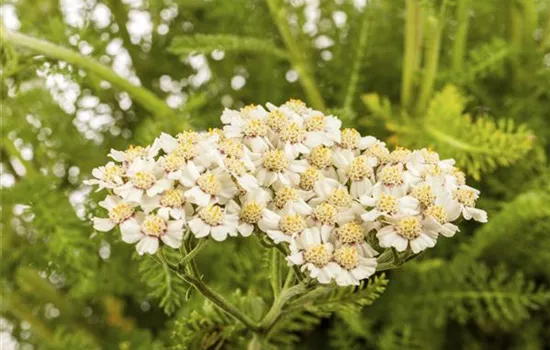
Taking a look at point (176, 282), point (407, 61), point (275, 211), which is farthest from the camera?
point (407, 61)

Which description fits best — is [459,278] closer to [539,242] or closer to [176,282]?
[539,242]

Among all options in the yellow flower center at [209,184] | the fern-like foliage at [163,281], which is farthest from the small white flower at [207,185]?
the fern-like foliage at [163,281]

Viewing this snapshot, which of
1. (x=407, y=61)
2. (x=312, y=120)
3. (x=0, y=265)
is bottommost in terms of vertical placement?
(x=0, y=265)

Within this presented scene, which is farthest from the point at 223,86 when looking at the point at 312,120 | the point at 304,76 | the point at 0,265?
the point at 312,120

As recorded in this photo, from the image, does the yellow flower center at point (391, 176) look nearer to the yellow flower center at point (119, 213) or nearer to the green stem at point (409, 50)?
the yellow flower center at point (119, 213)

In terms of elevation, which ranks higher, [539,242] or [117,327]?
[539,242]
